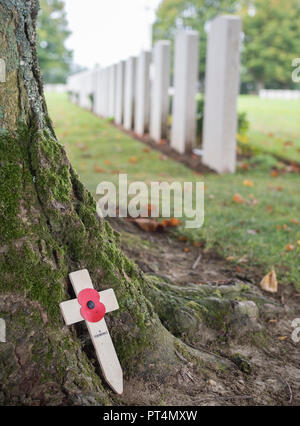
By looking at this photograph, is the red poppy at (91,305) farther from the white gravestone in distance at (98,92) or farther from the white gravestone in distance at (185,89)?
the white gravestone in distance at (98,92)

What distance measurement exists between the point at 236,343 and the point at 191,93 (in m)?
7.48

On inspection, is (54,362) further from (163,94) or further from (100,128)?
(100,128)

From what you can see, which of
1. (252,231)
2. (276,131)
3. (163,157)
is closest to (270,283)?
(252,231)

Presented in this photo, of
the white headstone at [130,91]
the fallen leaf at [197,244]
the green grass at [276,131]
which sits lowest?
the fallen leaf at [197,244]

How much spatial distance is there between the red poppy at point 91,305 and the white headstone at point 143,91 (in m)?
11.7

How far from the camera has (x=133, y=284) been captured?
8.69 feet

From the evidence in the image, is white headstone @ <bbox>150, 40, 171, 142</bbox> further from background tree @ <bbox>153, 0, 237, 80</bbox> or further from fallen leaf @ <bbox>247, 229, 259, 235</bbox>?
background tree @ <bbox>153, 0, 237, 80</bbox>

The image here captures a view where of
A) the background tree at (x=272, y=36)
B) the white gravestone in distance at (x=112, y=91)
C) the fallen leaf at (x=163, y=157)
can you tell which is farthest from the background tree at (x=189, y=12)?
the fallen leaf at (x=163, y=157)

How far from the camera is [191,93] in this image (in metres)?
9.74

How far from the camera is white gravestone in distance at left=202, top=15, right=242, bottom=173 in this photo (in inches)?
312

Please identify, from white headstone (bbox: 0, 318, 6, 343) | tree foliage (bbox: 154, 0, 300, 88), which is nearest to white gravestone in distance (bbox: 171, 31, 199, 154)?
white headstone (bbox: 0, 318, 6, 343)

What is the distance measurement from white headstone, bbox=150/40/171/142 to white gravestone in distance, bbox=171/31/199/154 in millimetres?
1384

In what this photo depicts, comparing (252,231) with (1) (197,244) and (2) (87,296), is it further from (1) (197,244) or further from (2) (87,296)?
(2) (87,296)

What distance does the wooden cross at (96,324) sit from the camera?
2.27m
